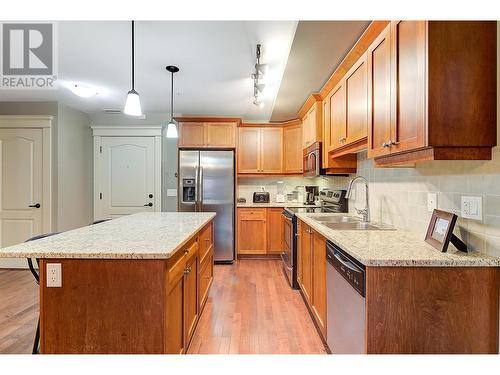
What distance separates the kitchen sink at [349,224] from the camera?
2.25 metres

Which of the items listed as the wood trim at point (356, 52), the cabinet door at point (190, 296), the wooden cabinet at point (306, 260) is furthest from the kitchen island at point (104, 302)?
the wood trim at point (356, 52)

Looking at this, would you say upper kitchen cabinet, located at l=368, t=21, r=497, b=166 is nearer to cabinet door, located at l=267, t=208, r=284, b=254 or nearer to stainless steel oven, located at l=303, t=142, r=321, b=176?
stainless steel oven, located at l=303, t=142, r=321, b=176

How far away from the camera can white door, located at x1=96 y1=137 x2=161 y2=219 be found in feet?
15.5

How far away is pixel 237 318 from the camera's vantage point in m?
2.53

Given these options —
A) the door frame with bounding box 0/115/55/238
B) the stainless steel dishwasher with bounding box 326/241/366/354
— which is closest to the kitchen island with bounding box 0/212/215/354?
the stainless steel dishwasher with bounding box 326/241/366/354

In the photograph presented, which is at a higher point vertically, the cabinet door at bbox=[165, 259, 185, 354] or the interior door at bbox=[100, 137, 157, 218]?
the interior door at bbox=[100, 137, 157, 218]

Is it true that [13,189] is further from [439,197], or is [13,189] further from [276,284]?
[439,197]

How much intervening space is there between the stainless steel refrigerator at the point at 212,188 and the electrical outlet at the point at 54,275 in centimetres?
300

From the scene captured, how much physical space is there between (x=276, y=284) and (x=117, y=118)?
3.79m

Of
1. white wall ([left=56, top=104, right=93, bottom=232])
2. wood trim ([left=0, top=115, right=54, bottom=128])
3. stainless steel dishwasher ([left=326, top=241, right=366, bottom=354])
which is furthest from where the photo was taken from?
white wall ([left=56, top=104, right=93, bottom=232])

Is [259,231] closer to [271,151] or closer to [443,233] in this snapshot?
[271,151]

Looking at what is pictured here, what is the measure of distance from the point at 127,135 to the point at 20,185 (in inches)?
65.5

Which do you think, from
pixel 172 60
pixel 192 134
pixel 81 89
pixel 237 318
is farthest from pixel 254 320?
pixel 81 89

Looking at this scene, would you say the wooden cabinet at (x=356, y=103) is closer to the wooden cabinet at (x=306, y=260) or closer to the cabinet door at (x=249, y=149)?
the wooden cabinet at (x=306, y=260)
